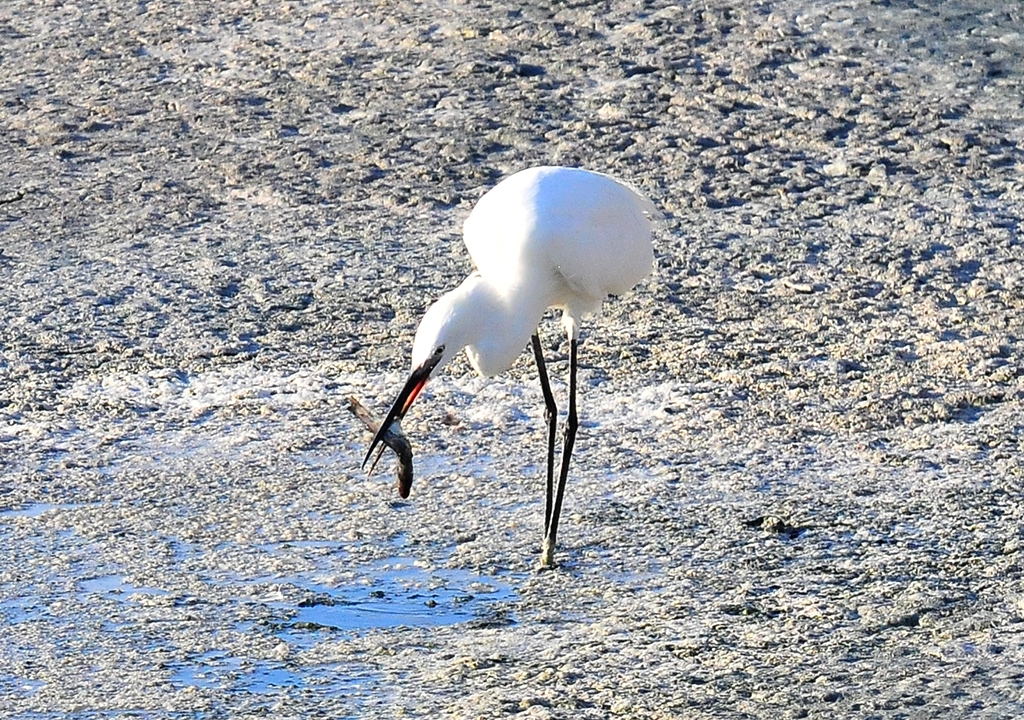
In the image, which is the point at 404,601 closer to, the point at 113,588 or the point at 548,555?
the point at 548,555

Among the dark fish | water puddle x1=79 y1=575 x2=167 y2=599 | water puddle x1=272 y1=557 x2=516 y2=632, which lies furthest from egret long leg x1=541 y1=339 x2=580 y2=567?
water puddle x1=79 y1=575 x2=167 y2=599

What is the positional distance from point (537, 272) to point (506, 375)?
97 centimetres

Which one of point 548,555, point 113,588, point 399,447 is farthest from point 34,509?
point 548,555

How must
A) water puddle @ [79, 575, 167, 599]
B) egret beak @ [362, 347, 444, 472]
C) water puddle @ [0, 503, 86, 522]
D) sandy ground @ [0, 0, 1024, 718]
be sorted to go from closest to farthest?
1. sandy ground @ [0, 0, 1024, 718]
2. water puddle @ [79, 575, 167, 599]
3. egret beak @ [362, 347, 444, 472]
4. water puddle @ [0, 503, 86, 522]

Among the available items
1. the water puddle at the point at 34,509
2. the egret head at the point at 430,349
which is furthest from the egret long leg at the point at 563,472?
the water puddle at the point at 34,509

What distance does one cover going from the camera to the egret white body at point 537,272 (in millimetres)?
4461

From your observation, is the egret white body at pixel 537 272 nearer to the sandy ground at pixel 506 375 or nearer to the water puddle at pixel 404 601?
the water puddle at pixel 404 601

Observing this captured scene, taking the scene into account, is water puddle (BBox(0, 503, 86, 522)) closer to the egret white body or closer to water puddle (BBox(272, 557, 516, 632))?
water puddle (BBox(272, 557, 516, 632))

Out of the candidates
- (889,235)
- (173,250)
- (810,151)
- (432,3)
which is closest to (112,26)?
(432,3)

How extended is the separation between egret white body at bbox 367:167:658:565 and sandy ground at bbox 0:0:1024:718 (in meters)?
0.42

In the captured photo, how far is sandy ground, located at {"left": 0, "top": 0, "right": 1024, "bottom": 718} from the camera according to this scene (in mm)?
3922

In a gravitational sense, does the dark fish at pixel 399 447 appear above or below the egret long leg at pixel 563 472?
above

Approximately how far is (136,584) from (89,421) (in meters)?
1.11

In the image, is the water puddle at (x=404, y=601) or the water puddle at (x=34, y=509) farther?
the water puddle at (x=34, y=509)
